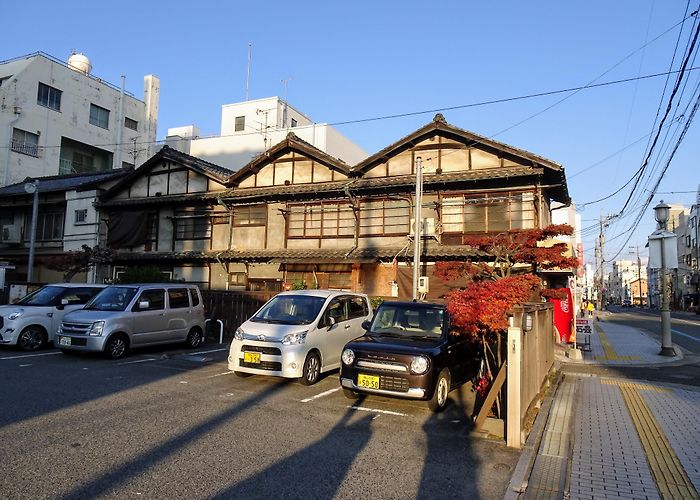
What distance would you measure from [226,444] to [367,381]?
2.50 m

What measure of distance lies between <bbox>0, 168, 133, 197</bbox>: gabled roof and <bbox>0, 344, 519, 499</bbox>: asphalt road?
18571mm

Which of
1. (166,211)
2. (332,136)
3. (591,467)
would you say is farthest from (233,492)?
(332,136)

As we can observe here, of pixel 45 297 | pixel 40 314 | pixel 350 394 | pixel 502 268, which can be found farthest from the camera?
pixel 502 268

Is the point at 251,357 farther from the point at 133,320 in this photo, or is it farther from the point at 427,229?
the point at 427,229

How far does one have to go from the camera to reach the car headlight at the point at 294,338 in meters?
8.48

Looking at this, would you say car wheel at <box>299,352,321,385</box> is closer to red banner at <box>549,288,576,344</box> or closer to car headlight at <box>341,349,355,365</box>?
car headlight at <box>341,349,355,365</box>

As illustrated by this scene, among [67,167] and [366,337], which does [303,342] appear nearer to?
[366,337]

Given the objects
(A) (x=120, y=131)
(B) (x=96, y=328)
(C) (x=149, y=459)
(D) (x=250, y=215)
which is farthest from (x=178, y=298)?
(A) (x=120, y=131)

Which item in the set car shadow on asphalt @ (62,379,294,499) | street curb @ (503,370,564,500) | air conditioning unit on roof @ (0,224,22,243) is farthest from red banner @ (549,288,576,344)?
air conditioning unit on roof @ (0,224,22,243)

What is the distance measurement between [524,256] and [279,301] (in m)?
7.92

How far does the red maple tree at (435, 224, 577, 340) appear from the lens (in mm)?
6953

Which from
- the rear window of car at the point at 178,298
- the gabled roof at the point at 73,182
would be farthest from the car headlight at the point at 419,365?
the gabled roof at the point at 73,182

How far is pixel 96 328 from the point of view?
10.6 meters

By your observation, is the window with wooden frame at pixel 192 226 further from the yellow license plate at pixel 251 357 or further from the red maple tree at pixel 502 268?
the yellow license plate at pixel 251 357
